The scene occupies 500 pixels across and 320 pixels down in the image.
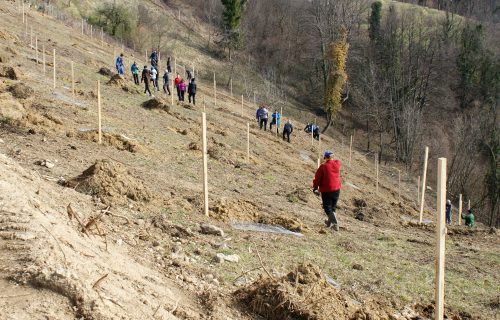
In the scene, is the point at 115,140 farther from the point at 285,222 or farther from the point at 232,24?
the point at 232,24

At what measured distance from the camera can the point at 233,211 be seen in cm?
918

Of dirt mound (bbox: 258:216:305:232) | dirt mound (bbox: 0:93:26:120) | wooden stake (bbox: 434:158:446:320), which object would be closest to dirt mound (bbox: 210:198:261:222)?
dirt mound (bbox: 258:216:305:232)

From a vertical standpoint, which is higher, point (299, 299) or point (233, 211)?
point (299, 299)

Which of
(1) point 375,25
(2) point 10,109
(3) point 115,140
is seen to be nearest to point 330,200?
(3) point 115,140

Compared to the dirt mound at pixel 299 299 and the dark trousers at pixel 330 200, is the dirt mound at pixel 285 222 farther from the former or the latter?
the dirt mound at pixel 299 299

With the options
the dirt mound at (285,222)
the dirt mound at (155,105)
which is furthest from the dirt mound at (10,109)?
the dirt mound at (155,105)

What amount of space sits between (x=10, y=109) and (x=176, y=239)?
22.7 feet

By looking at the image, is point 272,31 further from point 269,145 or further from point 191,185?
point 191,185

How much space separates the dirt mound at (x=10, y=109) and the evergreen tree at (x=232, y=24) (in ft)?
160

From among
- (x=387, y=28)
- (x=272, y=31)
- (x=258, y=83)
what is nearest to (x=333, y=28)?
(x=258, y=83)

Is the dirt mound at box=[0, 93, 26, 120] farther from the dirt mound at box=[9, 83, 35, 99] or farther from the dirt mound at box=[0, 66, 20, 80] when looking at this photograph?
the dirt mound at box=[0, 66, 20, 80]

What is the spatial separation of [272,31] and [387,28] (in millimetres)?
16755

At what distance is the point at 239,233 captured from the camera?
25.9 feet

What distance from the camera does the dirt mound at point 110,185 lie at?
749 centimetres
